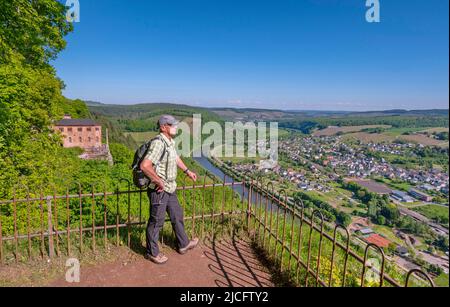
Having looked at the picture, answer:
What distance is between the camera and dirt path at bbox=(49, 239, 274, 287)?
3.79 m

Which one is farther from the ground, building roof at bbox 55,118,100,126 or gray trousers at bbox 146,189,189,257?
building roof at bbox 55,118,100,126

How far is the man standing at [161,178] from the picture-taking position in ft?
11.7

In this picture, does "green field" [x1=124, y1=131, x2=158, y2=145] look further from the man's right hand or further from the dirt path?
the man's right hand

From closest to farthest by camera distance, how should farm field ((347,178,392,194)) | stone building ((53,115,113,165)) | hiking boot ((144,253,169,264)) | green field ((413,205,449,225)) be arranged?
hiking boot ((144,253,169,264)) < green field ((413,205,449,225)) < farm field ((347,178,392,194)) < stone building ((53,115,113,165))

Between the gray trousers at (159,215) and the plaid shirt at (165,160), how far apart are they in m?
0.15

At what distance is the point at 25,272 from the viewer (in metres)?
3.86

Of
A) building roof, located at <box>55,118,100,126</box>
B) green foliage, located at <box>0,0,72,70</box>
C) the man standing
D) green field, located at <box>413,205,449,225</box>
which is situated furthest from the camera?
building roof, located at <box>55,118,100,126</box>

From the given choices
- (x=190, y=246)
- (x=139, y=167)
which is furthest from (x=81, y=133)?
(x=139, y=167)

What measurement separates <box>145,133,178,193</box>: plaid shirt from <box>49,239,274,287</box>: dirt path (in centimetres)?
124

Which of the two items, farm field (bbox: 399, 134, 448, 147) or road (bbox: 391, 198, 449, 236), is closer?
road (bbox: 391, 198, 449, 236)

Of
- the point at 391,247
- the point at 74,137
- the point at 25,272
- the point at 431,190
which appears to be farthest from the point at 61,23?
the point at 74,137

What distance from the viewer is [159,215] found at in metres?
3.94

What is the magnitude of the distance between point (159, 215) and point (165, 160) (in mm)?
846

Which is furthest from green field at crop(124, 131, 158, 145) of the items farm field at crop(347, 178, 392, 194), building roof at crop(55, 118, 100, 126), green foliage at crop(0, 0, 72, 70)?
green foliage at crop(0, 0, 72, 70)
